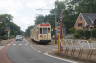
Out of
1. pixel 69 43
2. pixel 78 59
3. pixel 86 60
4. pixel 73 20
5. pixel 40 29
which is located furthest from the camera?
pixel 73 20

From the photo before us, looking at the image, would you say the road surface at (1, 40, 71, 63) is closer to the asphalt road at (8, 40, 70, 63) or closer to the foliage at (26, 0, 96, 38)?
the asphalt road at (8, 40, 70, 63)

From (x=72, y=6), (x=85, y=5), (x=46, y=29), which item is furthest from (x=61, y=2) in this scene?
(x=46, y=29)

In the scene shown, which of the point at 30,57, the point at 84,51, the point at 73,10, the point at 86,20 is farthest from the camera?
the point at 73,10

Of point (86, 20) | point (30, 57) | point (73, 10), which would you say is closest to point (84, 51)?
point (30, 57)

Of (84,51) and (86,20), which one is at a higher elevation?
(86,20)

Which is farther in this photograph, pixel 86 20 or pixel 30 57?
pixel 86 20

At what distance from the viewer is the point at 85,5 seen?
107 meters

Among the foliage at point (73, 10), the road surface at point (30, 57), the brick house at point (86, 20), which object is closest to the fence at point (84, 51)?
the road surface at point (30, 57)

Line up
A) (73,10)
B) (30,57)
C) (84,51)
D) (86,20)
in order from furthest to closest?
(73,10) < (86,20) < (84,51) < (30,57)

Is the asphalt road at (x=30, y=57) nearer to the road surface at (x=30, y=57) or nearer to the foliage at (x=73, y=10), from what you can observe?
the road surface at (x=30, y=57)

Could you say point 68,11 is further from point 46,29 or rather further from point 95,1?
point 46,29

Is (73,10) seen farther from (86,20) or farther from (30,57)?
(30,57)

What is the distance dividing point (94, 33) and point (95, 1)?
3236 cm

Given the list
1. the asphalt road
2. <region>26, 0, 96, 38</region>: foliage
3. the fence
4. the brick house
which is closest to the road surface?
the asphalt road
